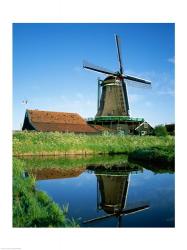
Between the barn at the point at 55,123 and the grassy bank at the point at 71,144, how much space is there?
3535 millimetres

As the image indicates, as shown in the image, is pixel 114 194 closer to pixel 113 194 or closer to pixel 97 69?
pixel 113 194

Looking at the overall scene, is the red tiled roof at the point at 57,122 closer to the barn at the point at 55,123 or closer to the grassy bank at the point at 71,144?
the barn at the point at 55,123

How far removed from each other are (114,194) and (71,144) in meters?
8.64

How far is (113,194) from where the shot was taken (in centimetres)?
782

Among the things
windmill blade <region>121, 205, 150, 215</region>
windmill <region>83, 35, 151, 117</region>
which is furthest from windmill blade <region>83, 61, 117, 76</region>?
windmill blade <region>121, 205, 150, 215</region>

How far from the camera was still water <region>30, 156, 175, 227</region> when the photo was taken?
5859 mm

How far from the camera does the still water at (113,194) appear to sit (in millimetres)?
5859

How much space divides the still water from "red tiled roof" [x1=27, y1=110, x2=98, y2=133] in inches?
381

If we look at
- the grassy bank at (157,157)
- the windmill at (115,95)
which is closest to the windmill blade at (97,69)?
the windmill at (115,95)

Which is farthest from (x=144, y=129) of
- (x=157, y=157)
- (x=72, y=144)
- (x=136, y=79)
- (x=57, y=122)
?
(x=157, y=157)

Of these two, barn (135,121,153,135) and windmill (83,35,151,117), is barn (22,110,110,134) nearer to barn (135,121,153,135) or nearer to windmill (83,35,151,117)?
windmill (83,35,151,117)

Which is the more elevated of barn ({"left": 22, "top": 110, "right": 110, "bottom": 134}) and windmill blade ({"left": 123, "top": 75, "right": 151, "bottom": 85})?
windmill blade ({"left": 123, "top": 75, "right": 151, "bottom": 85})
